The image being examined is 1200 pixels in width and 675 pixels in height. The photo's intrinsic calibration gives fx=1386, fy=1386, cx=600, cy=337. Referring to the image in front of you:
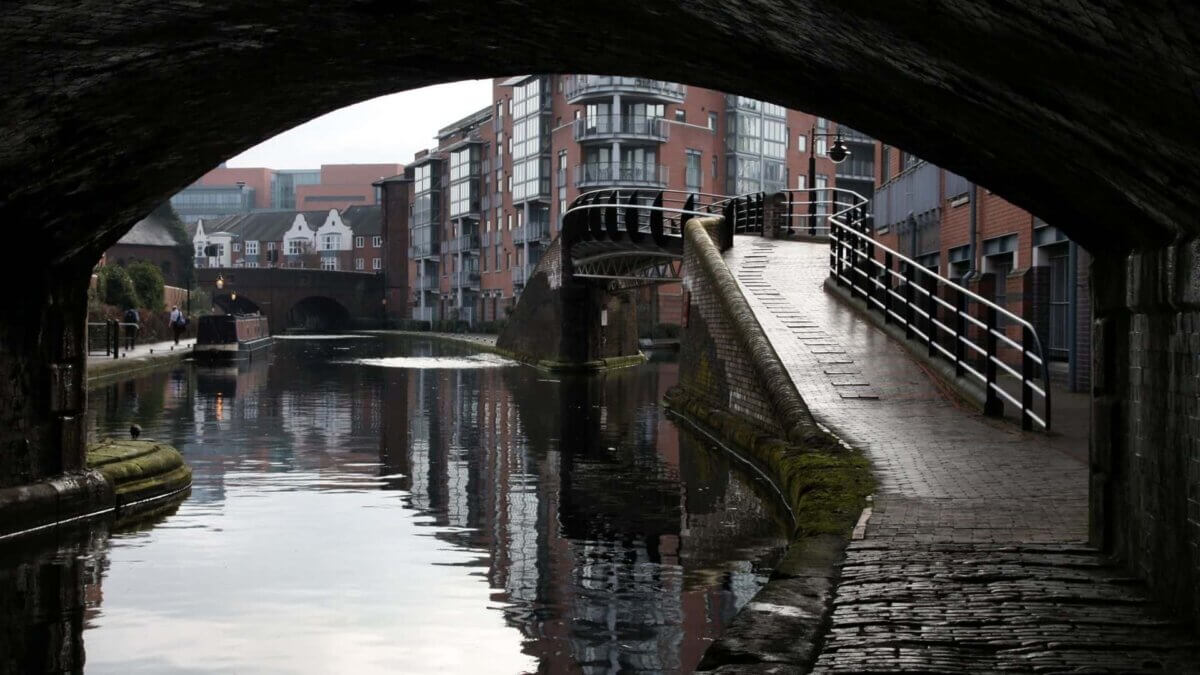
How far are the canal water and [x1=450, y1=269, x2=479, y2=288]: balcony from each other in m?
72.0

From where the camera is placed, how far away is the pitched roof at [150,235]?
87.2 m

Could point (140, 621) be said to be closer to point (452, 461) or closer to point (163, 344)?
point (452, 461)

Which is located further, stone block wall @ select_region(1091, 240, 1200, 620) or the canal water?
the canal water

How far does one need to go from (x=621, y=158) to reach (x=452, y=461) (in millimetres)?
58229

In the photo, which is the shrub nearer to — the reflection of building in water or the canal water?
the reflection of building in water

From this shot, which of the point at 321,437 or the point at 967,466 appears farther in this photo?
the point at 321,437

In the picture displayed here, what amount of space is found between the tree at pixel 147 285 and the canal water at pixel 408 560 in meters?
38.5

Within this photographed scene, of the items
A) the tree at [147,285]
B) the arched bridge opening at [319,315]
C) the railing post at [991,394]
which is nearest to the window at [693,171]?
the tree at [147,285]

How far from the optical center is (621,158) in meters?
73.9

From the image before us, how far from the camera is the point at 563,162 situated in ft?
256

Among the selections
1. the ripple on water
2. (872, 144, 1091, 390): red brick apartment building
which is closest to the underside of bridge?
(872, 144, 1091, 390): red brick apartment building

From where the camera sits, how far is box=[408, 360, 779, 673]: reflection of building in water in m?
7.92

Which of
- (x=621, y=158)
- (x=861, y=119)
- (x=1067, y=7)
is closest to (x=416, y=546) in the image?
(x=861, y=119)

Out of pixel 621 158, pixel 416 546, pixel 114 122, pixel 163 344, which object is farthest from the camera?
pixel 621 158
